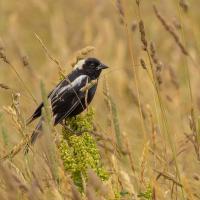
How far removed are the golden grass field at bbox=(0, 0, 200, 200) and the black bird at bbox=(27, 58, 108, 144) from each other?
0.10 meters

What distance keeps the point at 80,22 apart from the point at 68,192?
632 cm

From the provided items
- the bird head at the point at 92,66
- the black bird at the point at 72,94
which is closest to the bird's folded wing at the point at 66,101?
the black bird at the point at 72,94

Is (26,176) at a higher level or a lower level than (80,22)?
lower

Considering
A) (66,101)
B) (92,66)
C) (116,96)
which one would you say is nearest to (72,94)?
(66,101)

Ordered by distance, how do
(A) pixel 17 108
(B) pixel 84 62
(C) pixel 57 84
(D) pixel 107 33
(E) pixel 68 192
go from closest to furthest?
(E) pixel 68 192, (A) pixel 17 108, (C) pixel 57 84, (B) pixel 84 62, (D) pixel 107 33

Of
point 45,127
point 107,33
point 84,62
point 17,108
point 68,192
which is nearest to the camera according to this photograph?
point 45,127

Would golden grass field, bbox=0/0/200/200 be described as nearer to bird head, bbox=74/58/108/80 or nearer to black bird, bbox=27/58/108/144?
black bird, bbox=27/58/108/144

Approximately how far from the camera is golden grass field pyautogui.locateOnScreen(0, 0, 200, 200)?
2.45 meters

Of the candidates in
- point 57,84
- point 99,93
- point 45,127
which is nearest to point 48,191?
point 45,127

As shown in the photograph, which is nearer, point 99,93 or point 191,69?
point 191,69

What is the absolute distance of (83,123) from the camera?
124 inches

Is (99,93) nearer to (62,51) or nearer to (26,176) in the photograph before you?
(62,51)

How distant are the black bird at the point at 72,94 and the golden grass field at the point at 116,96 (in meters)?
0.10

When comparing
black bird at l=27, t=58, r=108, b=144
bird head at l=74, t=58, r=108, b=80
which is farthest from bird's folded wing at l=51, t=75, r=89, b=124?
bird head at l=74, t=58, r=108, b=80
